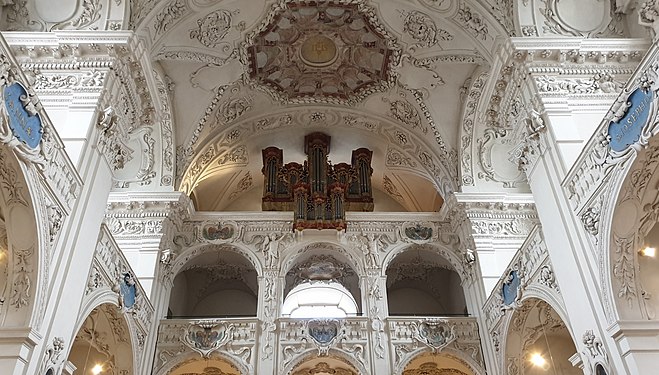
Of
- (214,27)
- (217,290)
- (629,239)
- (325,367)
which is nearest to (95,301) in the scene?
(325,367)

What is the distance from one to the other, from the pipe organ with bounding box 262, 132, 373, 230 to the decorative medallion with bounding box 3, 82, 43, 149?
27.2ft

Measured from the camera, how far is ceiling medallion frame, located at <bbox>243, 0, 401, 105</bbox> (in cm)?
1284

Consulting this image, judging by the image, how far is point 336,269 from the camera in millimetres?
16188

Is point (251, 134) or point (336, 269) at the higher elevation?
point (251, 134)

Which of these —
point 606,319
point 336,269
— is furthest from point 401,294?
point 606,319

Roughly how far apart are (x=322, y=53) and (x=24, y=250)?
9.11m

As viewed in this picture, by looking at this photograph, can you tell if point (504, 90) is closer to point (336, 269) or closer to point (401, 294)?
point (336, 269)

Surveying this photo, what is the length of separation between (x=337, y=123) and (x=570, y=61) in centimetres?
783

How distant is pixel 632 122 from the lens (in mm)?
6535

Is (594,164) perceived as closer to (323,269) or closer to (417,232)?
(417,232)

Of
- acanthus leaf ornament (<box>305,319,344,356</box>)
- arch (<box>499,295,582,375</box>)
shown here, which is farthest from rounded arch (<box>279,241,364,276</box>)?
arch (<box>499,295,582,375</box>)

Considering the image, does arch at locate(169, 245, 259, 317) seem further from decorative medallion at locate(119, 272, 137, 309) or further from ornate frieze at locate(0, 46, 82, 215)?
ornate frieze at locate(0, 46, 82, 215)

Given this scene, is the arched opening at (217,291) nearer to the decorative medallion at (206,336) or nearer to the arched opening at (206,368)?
the arched opening at (206,368)

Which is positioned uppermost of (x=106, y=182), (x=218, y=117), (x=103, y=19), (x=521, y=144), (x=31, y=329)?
(x=218, y=117)
